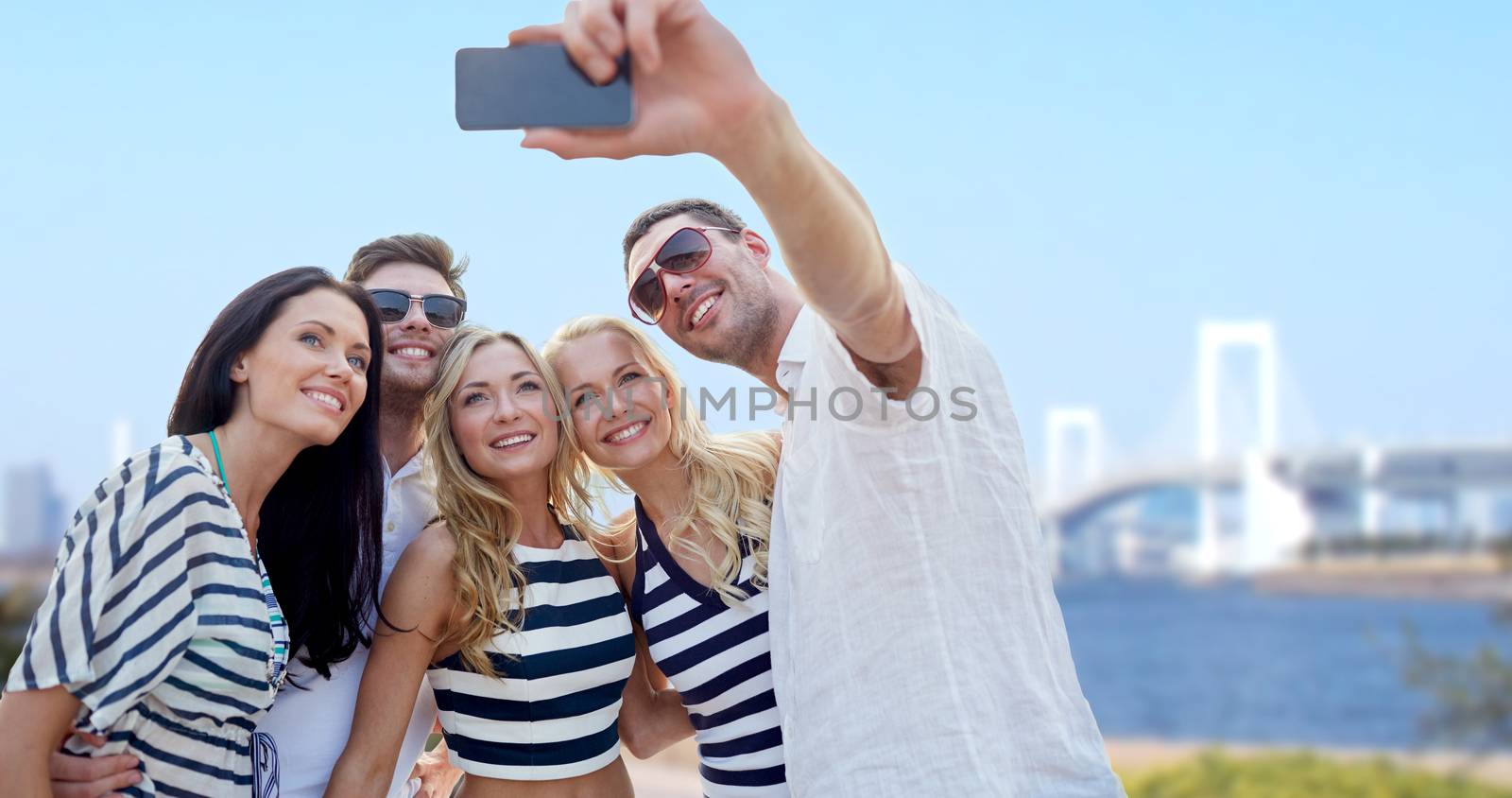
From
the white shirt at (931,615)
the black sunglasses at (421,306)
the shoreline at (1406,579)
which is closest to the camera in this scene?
the white shirt at (931,615)

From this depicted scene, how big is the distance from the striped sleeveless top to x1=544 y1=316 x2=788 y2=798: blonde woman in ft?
0.40

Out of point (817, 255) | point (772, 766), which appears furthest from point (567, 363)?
point (817, 255)

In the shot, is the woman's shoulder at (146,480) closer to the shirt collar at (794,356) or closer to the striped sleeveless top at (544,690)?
the striped sleeveless top at (544,690)

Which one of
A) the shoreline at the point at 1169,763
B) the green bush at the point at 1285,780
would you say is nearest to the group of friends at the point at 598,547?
the shoreline at the point at 1169,763

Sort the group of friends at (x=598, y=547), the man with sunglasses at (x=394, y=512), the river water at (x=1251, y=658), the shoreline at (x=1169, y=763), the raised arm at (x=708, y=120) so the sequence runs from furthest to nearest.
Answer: the river water at (x=1251, y=658) → the shoreline at (x=1169, y=763) → the man with sunglasses at (x=394, y=512) → the group of friends at (x=598, y=547) → the raised arm at (x=708, y=120)

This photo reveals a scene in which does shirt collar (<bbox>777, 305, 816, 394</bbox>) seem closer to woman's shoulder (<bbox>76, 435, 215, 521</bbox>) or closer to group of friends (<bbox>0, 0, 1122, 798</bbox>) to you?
group of friends (<bbox>0, 0, 1122, 798</bbox>)

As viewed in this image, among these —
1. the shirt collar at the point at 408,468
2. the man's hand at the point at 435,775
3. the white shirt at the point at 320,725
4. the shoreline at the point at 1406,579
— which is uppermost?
the shirt collar at the point at 408,468

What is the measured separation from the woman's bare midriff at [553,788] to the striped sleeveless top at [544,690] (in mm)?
30

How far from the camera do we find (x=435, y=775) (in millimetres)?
3059

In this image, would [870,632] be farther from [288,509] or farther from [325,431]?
[288,509]

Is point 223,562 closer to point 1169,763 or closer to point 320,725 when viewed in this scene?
point 320,725

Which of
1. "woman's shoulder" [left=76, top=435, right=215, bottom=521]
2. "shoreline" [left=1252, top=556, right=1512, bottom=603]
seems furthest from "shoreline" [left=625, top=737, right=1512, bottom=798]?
"shoreline" [left=1252, top=556, right=1512, bottom=603]

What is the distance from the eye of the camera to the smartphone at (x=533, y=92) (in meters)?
1.28

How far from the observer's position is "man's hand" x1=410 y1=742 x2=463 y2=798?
302 cm
